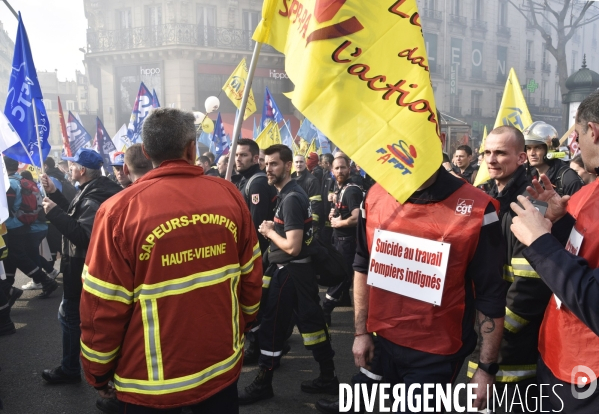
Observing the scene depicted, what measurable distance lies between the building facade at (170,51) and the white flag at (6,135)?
23.2 meters

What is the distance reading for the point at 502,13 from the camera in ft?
143

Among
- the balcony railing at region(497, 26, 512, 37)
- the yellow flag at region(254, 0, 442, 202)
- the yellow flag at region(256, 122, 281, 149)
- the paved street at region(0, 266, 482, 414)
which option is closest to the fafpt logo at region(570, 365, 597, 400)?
the yellow flag at region(254, 0, 442, 202)

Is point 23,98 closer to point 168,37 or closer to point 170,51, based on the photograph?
point 170,51

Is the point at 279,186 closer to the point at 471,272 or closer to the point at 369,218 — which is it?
the point at 369,218

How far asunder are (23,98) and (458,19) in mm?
40536

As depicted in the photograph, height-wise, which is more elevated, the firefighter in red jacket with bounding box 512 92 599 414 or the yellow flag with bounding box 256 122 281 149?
the yellow flag with bounding box 256 122 281 149

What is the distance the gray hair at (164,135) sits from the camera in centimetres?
231

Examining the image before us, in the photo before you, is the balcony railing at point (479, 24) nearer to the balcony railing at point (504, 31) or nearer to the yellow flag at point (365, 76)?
the balcony railing at point (504, 31)

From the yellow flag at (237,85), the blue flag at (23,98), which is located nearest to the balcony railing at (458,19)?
the yellow flag at (237,85)

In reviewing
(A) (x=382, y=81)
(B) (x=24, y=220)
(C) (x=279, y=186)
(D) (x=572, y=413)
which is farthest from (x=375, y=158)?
(B) (x=24, y=220)

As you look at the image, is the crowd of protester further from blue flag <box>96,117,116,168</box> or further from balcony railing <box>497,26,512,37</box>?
balcony railing <box>497,26,512,37</box>

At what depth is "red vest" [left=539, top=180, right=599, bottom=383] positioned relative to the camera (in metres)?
1.99

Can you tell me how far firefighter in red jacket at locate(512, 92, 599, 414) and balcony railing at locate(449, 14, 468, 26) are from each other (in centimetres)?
4162

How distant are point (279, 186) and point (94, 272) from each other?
8.81ft
